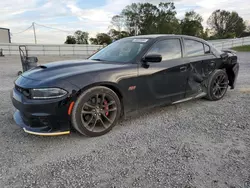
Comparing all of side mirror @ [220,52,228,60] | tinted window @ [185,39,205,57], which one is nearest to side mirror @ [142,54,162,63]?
tinted window @ [185,39,205,57]

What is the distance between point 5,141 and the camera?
8.83 feet

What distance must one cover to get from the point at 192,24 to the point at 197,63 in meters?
53.6

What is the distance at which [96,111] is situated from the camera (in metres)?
2.80

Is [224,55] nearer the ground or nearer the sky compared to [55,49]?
nearer the ground

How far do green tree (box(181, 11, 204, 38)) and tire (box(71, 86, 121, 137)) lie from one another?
52.0 metres

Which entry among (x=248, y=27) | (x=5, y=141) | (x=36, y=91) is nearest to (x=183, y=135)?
(x=36, y=91)

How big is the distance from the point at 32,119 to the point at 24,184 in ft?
2.73

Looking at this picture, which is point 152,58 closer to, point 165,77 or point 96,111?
point 165,77

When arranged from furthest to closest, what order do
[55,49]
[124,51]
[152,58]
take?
[55,49]
[124,51]
[152,58]

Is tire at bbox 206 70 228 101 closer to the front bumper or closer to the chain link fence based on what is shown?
the front bumper

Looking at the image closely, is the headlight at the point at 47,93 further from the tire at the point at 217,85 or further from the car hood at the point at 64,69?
the tire at the point at 217,85

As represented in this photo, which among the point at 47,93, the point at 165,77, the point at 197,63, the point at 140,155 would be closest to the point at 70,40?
the point at 197,63

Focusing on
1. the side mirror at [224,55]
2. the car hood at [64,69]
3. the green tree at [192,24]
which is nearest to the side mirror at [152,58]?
the car hood at [64,69]

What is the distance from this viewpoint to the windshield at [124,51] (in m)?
3.28
